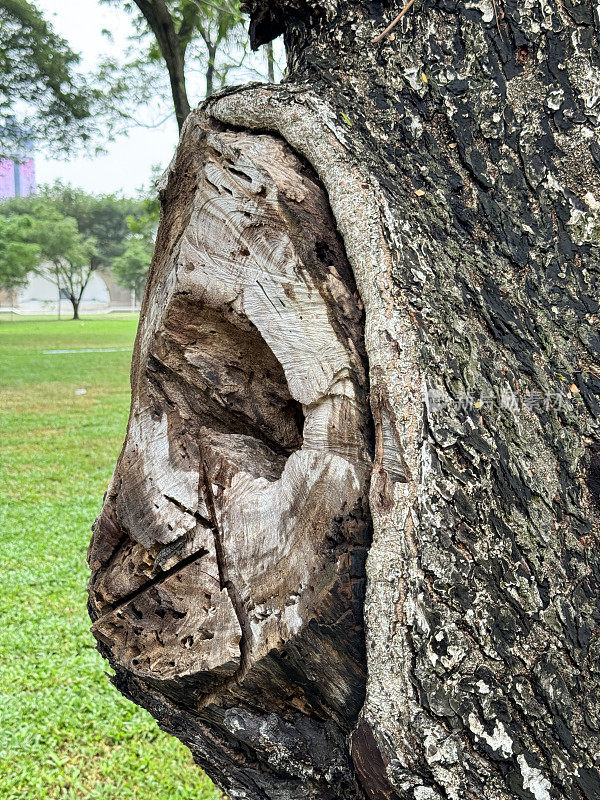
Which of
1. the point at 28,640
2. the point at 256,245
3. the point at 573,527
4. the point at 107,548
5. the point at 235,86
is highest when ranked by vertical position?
the point at 235,86

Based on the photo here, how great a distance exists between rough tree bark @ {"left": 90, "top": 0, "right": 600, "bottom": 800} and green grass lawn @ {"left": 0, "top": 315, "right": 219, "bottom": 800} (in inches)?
59.0

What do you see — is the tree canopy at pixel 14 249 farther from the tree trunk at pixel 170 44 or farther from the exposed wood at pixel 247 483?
the exposed wood at pixel 247 483

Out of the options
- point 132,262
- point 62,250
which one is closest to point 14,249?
point 62,250

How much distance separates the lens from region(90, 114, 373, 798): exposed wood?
1.34 meters

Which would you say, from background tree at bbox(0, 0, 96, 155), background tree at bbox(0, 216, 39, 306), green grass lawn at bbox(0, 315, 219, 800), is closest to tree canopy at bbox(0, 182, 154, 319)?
background tree at bbox(0, 216, 39, 306)

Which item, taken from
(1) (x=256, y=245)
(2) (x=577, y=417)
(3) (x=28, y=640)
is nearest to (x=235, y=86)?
(1) (x=256, y=245)

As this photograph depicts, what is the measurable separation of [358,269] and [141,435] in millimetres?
760

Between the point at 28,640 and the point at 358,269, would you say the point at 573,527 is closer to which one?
the point at 358,269

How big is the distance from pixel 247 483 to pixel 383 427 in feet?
1.45

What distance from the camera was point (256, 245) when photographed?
1491 mm

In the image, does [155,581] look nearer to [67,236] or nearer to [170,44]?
[170,44]

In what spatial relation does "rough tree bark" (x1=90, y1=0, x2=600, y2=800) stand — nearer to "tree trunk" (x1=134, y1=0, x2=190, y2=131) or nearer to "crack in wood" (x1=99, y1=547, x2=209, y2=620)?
"crack in wood" (x1=99, y1=547, x2=209, y2=620)

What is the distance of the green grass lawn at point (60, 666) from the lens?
279cm

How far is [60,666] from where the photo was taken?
349 cm
